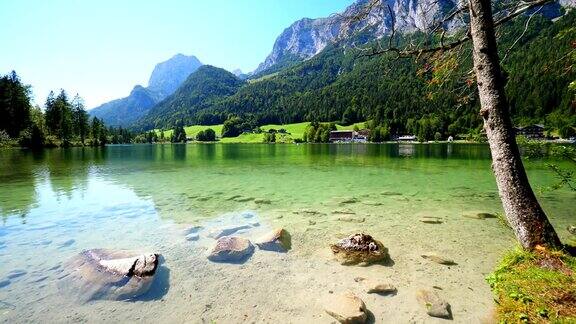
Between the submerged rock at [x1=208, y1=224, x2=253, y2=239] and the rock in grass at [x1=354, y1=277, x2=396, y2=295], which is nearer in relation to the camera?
the rock in grass at [x1=354, y1=277, x2=396, y2=295]

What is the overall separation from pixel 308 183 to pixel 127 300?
22298mm

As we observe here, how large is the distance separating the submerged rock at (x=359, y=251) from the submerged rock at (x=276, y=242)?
1.65 meters

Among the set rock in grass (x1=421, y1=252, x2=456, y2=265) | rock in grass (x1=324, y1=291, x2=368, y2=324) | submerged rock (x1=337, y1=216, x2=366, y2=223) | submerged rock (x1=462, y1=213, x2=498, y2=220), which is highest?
rock in grass (x1=324, y1=291, x2=368, y2=324)

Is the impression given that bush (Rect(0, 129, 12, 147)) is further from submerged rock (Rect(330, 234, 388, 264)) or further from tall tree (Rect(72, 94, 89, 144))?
submerged rock (Rect(330, 234, 388, 264))

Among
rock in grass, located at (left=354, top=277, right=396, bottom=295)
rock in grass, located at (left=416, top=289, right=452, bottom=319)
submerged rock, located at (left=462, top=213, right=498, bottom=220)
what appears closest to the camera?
rock in grass, located at (left=416, top=289, right=452, bottom=319)

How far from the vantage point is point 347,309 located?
699 cm

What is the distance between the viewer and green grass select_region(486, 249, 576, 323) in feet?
19.8

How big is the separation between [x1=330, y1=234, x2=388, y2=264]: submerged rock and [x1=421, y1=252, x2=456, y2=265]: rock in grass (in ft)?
4.01

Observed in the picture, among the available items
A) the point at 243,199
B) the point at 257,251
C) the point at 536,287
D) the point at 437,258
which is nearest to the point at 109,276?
the point at 257,251

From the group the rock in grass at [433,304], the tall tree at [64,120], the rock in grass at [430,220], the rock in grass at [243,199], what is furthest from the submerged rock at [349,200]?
the tall tree at [64,120]

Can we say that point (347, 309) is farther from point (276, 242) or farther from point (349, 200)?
point (349, 200)

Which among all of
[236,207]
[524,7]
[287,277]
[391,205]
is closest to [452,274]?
[287,277]

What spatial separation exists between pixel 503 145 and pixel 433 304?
415 cm

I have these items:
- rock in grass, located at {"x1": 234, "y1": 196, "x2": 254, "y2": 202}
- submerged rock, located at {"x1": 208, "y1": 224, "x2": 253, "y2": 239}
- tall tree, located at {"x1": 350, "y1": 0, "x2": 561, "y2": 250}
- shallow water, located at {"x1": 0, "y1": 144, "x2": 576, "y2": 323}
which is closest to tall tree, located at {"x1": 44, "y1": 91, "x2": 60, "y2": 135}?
shallow water, located at {"x1": 0, "y1": 144, "x2": 576, "y2": 323}
